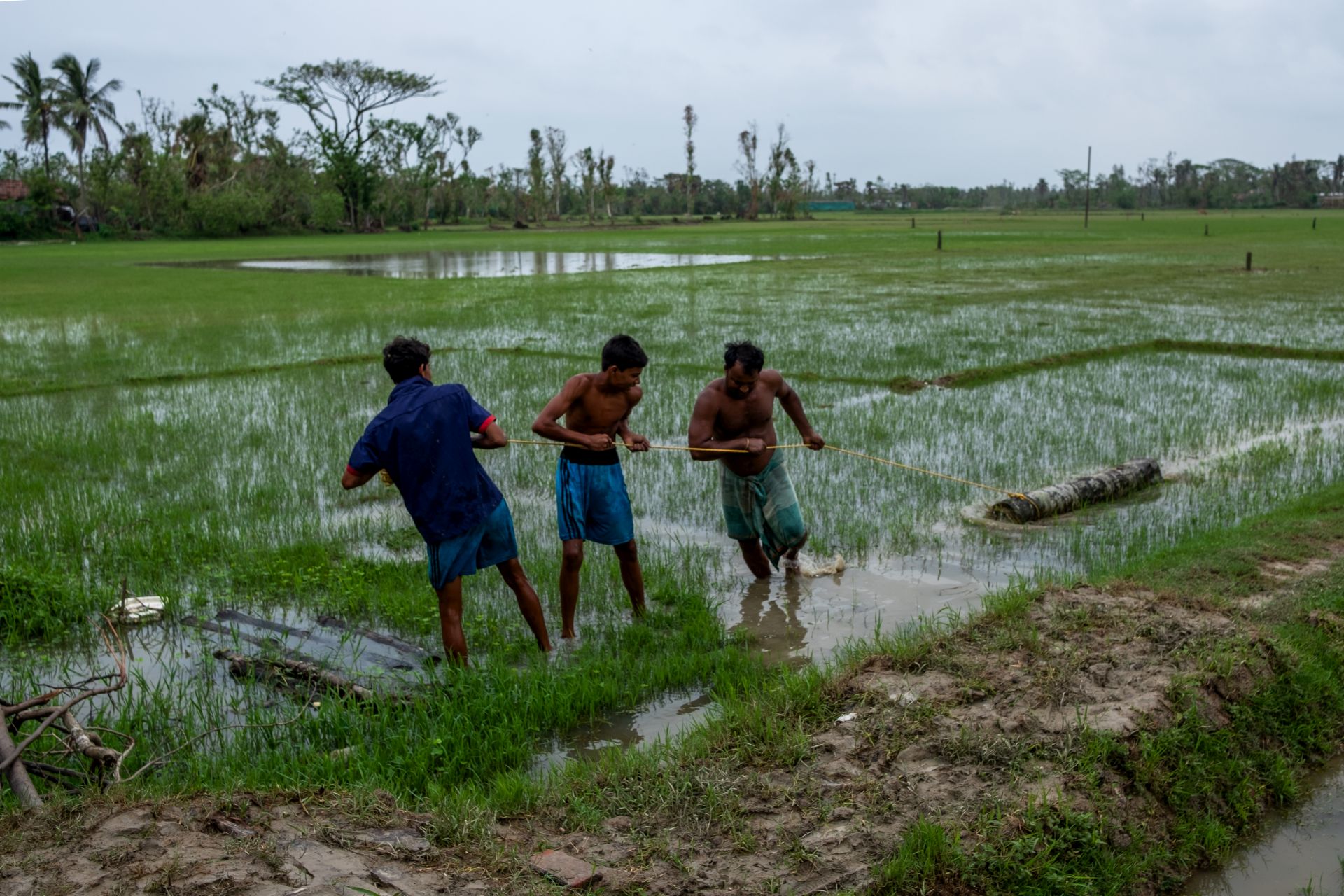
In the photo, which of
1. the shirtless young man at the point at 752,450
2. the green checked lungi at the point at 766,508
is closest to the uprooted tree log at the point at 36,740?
the shirtless young man at the point at 752,450

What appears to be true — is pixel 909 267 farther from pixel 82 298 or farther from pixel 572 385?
pixel 572 385

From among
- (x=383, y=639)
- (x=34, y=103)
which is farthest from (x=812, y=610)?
(x=34, y=103)

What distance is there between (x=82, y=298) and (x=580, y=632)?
21192 mm

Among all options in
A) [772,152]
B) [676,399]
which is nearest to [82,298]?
[676,399]

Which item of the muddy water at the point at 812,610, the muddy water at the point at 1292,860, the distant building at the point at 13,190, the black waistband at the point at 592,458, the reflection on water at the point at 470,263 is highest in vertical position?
the distant building at the point at 13,190

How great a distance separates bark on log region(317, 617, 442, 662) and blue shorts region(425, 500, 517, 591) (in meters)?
0.37

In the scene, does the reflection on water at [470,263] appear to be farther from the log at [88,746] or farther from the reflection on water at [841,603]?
the log at [88,746]

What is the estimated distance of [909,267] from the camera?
29234 millimetres

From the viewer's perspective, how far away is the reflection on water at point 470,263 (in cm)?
3059

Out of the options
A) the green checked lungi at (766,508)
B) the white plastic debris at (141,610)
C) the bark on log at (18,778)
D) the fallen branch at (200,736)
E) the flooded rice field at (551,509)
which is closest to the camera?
the bark on log at (18,778)

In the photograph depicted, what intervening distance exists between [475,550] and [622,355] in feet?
3.73

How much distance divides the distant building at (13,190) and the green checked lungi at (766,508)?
210ft

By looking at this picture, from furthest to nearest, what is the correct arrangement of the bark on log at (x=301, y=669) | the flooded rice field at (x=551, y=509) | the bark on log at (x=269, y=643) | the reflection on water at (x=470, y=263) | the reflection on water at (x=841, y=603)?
the reflection on water at (x=470, y=263) < the reflection on water at (x=841, y=603) < the bark on log at (x=269, y=643) < the bark on log at (x=301, y=669) < the flooded rice field at (x=551, y=509)

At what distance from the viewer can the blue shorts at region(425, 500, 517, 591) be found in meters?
4.70
